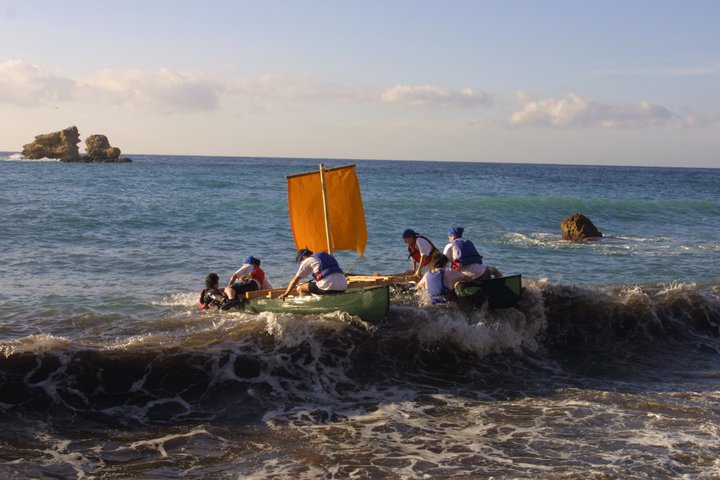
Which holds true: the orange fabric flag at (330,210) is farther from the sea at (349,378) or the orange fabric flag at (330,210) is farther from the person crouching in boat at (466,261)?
the person crouching in boat at (466,261)

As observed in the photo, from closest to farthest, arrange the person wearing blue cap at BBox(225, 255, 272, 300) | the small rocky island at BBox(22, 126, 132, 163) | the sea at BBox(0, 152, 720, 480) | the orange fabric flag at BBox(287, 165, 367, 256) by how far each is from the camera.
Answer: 1. the sea at BBox(0, 152, 720, 480)
2. the person wearing blue cap at BBox(225, 255, 272, 300)
3. the orange fabric flag at BBox(287, 165, 367, 256)
4. the small rocky island at BBox(22, 126, 132, 163)

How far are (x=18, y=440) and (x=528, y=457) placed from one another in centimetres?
618

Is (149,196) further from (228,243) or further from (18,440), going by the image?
(18,440)

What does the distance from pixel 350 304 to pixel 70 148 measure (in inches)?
3606

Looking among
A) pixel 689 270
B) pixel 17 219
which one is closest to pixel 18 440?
pixel 689 270

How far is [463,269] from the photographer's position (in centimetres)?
1349

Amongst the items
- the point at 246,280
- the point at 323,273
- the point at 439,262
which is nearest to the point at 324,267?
the point at 323,273

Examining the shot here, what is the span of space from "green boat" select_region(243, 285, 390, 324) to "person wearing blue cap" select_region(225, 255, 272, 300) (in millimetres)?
1413

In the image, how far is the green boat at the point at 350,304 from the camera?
12.1 metres

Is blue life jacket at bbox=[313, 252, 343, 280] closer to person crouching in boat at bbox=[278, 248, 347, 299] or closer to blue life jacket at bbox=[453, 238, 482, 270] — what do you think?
person crouching in boat at bbox=[278, 248, 347, 299]

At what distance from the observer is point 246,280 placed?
14555 millimetres

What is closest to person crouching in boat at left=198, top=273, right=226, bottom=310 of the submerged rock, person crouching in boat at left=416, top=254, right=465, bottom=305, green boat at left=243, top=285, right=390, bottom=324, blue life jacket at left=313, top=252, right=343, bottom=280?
green boat at left=243, top=285, right=390, bottom=324

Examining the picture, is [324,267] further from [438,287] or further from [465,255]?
[465,255]

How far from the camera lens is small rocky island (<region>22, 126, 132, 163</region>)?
3711 inches
